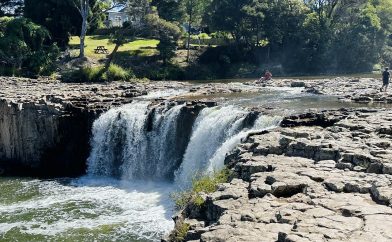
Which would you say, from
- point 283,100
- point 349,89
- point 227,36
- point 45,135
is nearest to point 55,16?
point 227,36

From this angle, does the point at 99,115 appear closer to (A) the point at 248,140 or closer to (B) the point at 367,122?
(A) the point at 248,140

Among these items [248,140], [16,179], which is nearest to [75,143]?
[16,179]

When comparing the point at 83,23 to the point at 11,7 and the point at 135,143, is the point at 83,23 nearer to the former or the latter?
the point at 11,7

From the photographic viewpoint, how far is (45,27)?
54.2 metres

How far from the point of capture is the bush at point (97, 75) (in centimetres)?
4706

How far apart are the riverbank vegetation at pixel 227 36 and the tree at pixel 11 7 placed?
0.12 m

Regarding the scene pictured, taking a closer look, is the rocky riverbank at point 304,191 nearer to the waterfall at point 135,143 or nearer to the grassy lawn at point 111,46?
the waterfall at point 135,143

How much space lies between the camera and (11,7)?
2534 inches

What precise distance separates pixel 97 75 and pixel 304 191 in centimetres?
3704

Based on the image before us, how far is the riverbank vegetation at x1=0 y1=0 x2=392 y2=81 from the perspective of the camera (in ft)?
175

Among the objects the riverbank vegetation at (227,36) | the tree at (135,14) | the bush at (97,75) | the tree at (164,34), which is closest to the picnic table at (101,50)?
the riverbank vegetation at (227,36)

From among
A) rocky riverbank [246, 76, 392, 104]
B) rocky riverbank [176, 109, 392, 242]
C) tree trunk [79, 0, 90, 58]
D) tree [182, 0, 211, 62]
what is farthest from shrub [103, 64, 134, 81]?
rocky riverbank [176, 109, 392, 242]

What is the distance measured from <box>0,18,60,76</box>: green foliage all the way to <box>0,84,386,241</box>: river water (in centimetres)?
1993

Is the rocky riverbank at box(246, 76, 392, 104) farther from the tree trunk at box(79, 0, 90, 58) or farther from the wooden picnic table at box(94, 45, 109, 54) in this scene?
the wooden picnic table at box(94, 45, 109, 54)
